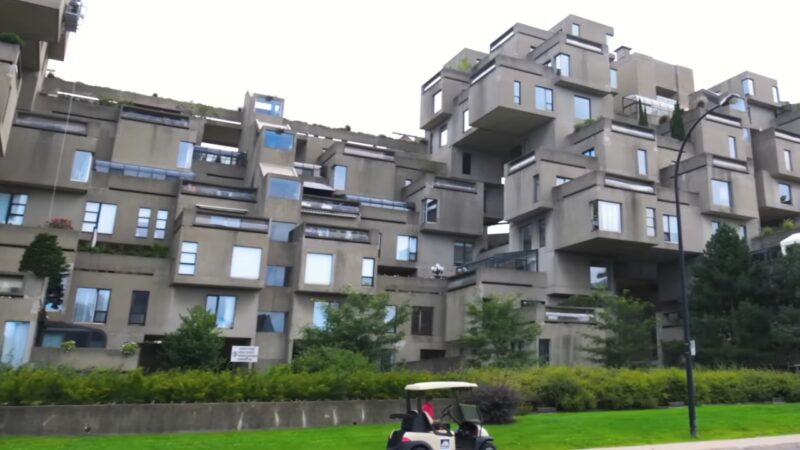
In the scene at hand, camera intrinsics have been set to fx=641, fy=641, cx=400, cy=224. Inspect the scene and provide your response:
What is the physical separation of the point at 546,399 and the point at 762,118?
58060mm

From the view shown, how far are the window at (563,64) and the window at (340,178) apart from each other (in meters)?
20.3

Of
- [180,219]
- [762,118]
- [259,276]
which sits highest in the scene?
[762,118]

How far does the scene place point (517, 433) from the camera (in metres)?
18.3

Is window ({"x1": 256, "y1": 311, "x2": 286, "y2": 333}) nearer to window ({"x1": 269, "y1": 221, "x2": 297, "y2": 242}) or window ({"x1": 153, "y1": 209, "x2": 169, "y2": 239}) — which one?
window ({"x1": 269, "y1": 221, "x2": 297, "y2": 242})

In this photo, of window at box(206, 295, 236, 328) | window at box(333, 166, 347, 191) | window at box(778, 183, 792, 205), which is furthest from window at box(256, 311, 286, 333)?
window at box(778, 183, 792, 205)

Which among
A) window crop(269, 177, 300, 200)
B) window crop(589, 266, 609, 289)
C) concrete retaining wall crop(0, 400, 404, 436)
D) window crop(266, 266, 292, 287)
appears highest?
window crop(269, 177, 300, 200)

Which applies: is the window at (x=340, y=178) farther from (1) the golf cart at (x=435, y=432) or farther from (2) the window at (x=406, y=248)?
(1) the golf cart at (x=435, y=432)

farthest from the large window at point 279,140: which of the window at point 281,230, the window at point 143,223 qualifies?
the window at point 143,223

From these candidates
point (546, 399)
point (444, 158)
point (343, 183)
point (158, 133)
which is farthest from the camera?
point (444, 158)

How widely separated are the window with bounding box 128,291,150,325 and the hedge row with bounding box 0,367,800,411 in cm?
1527

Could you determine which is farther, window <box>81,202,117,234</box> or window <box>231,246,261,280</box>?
window <box>81,202,117,234</box>

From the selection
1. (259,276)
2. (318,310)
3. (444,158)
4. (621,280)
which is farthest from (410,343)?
(444,158)

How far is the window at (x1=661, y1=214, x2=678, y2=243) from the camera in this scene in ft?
148

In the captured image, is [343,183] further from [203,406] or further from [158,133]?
[203,406]
